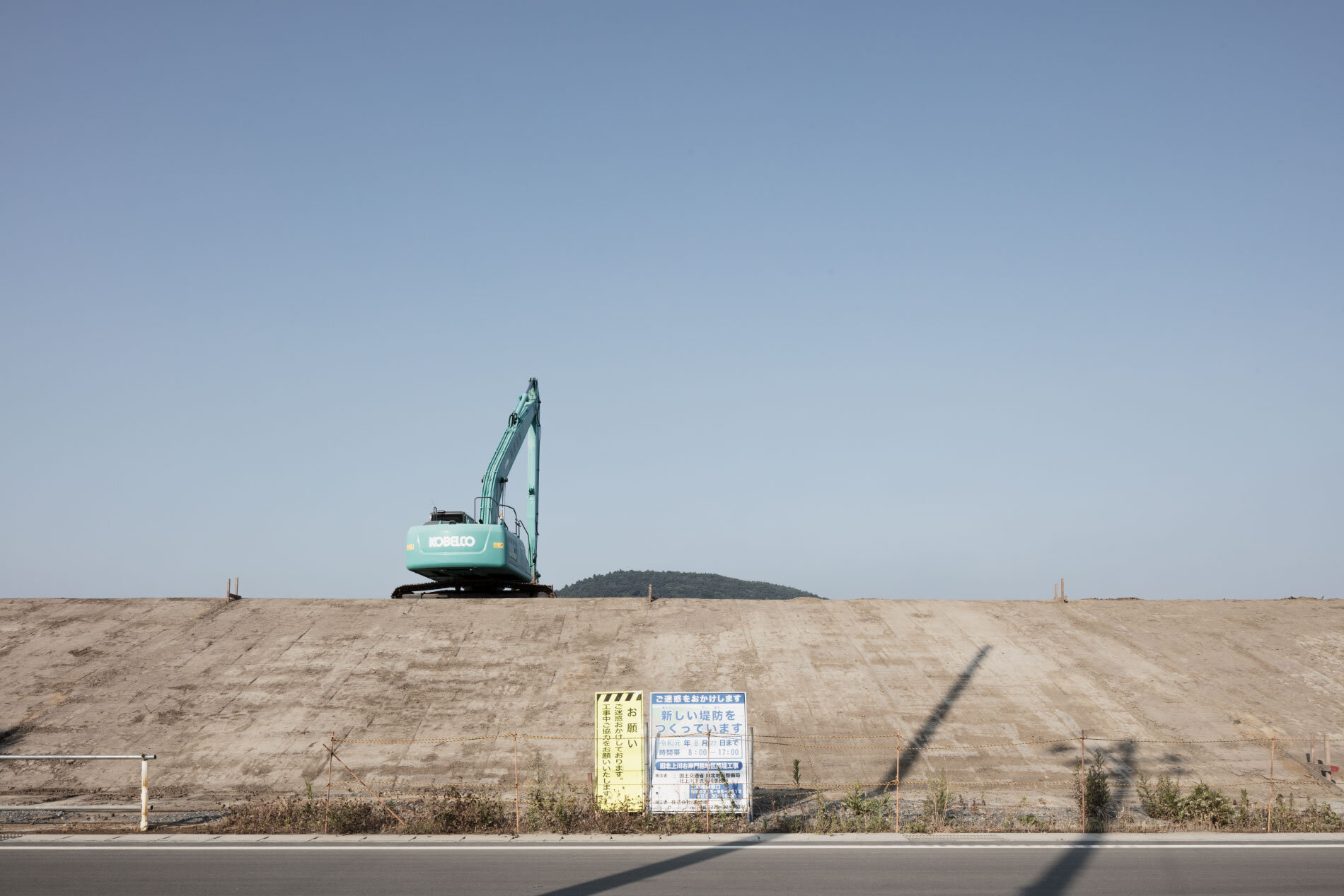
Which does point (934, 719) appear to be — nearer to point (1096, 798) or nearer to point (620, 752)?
point (1096, 798)

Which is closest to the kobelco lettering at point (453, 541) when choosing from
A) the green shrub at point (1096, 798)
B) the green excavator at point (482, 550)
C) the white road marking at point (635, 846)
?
the green excavator at point (482, 550)

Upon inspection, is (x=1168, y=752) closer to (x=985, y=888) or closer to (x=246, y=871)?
(x=985, y=888)

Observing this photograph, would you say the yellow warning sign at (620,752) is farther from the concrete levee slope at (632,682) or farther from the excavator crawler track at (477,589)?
the excavator crawler track at (477,589)

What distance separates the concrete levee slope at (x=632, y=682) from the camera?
22797mm

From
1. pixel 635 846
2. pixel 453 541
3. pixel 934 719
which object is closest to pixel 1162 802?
pixel 934 719

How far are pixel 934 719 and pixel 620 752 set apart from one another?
36.1 ft

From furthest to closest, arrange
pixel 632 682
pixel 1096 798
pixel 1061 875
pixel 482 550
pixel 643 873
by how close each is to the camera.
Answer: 1. pixel 482 550
2. pixel 632 682
3. pixel 1096 798
4. pixel 643 873
5. pixel 1061 875

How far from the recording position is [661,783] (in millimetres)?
17094

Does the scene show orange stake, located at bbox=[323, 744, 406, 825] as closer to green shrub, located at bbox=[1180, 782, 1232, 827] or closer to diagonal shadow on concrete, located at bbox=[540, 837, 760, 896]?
diagonal shadow on concrete, located at bbox=[540, 837, 760, 896]

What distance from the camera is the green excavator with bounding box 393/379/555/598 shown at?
34844 mm

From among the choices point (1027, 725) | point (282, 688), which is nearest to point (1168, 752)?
point (1027, 725)

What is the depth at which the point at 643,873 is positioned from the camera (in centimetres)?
1309

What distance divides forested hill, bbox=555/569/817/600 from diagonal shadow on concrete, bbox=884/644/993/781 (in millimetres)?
112754

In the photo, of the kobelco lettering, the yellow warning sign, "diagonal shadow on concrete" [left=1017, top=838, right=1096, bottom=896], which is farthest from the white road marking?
the kobelco lettering
